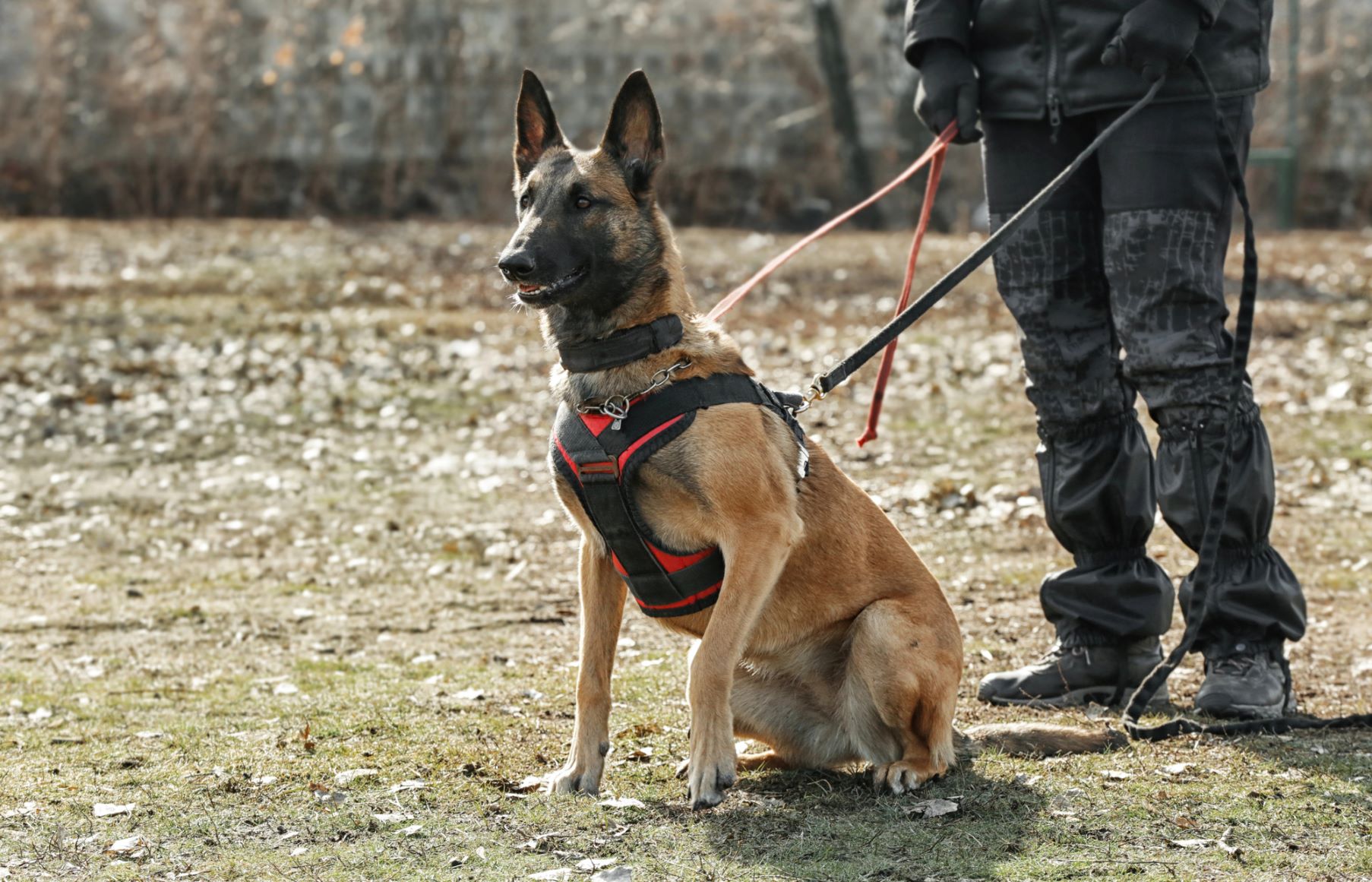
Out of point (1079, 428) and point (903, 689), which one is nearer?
point (903, 689)

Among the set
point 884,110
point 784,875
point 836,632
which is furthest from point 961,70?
point 884,110

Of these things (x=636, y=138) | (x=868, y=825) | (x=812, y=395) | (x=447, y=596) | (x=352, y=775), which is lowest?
(x=447, y=596)

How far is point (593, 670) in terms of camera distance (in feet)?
12.0

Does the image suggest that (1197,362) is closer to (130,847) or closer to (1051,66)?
(1051,66)

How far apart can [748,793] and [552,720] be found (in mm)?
878

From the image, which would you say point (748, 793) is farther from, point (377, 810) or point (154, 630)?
point (154, 630)

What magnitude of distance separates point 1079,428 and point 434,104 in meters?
16.3

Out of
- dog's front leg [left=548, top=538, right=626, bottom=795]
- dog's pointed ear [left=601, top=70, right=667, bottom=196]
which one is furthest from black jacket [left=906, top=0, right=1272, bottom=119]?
dog's front leg [left=548, top=538, right=626, bottom=795]

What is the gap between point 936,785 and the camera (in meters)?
3.57

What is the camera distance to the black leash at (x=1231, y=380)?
3908mm

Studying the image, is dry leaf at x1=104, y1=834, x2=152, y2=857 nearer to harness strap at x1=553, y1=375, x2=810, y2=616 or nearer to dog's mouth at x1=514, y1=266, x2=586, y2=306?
harness strap at x1=553, y1=375, x2=810, y2=616

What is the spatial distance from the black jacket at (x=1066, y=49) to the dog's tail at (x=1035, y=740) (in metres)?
1.75

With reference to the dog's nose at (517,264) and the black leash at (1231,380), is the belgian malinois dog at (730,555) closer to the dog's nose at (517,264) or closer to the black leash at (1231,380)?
the dog's nose at (517,264)

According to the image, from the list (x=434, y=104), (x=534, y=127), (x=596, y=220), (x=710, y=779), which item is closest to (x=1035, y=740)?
(x=710, y=779)
